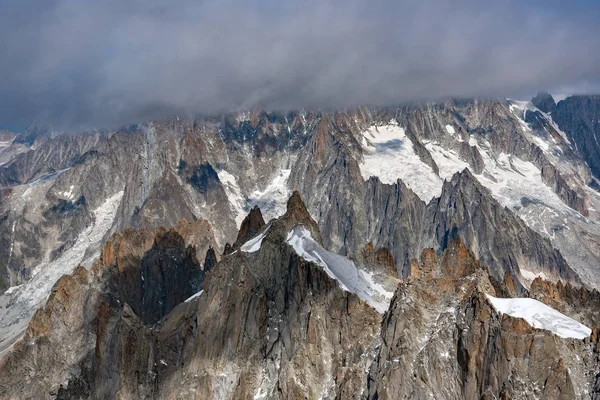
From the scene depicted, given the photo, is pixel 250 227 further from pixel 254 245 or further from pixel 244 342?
pixel 244 342

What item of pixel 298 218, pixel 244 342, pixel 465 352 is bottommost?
pixel 465 352

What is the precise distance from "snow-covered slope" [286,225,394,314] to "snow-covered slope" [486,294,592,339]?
28029 millimetres

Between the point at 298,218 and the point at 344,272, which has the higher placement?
the point at 298,218

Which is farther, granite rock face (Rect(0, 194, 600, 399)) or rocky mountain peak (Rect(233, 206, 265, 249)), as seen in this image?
rocky mountain peak (Rect(233, 206, 265, 249))

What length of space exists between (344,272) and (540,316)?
45.5 m

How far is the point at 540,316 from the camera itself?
10250 centimetres

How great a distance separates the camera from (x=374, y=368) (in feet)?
359

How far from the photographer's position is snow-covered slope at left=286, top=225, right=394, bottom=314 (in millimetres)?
133875

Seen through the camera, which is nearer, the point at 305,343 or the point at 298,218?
the point at 305,343

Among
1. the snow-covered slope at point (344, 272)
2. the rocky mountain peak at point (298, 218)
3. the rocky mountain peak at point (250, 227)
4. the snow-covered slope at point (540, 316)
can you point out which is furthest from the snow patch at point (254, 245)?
the snow-covered slope at point (540, 316)

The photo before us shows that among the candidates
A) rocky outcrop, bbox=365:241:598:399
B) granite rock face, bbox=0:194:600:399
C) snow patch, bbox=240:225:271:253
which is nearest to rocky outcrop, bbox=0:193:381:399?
granite rock face, bbox=0:194:600:399

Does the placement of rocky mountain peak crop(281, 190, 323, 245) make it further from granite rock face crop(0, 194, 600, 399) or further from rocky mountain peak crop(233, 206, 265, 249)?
rocky mountain peak crop(233, 206, 265, 249)

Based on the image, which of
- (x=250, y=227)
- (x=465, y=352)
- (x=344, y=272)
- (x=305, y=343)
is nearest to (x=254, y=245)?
(x=344, y=272)

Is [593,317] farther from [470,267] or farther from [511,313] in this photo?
[511,313]
